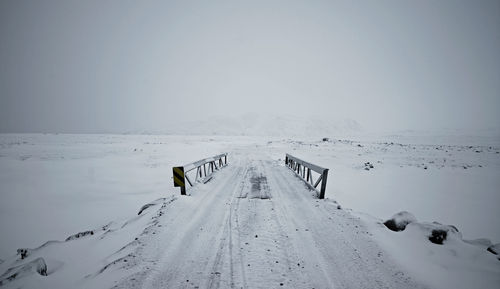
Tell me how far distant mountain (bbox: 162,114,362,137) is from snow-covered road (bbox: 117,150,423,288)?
403 feet

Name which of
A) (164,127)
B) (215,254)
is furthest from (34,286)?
(164,127)

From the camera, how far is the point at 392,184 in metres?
10.5

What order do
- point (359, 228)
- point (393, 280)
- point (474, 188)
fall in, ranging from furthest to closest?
point (474, 188), point (359, 228), point (393, 280)

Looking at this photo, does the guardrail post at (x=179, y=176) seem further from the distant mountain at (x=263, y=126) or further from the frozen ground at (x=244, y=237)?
the distant mountain at (x=263, y=126)

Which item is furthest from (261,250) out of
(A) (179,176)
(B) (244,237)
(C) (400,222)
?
(A) (179,176)

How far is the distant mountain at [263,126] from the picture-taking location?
13265cm

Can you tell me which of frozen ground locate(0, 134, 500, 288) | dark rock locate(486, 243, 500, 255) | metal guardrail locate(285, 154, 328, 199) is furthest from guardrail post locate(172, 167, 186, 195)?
dark rock locate(486, 243, 500, 255)

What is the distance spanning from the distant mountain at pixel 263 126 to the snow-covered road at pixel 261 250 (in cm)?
12296

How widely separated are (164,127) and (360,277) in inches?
6423

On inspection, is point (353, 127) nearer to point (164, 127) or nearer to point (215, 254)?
point (164, 127)

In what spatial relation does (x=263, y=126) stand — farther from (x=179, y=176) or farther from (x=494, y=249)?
(x=494, y=249)

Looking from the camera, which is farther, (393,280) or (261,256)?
(261,256)

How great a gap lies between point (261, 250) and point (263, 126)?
458 ft

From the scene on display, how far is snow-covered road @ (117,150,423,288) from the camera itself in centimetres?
301
